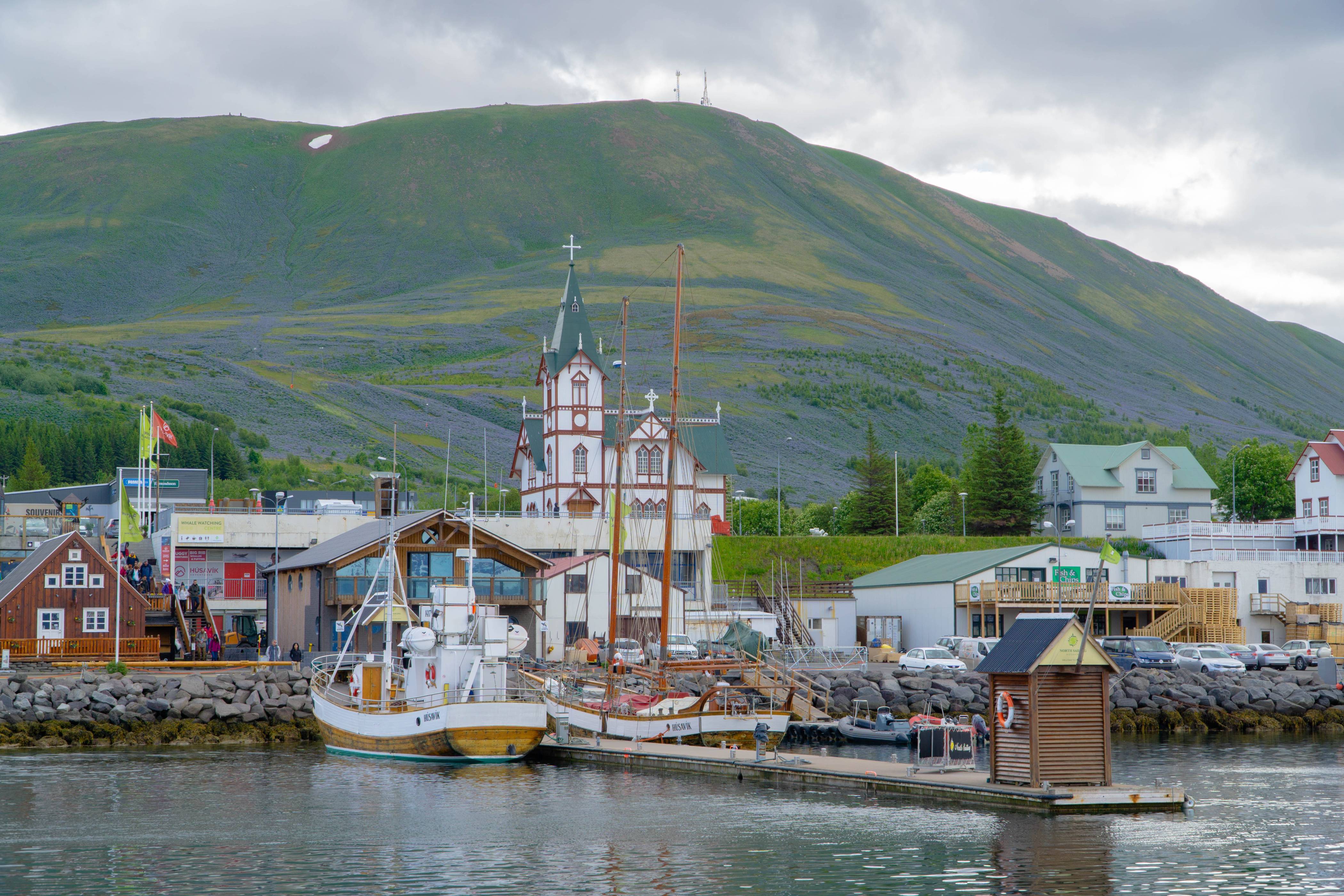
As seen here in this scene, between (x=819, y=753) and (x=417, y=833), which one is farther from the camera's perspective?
(x=819, y=753)

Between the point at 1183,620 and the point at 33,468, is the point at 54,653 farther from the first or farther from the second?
the point at 33,468

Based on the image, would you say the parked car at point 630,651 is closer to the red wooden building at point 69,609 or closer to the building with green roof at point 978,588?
the building with green roof at point 978,588

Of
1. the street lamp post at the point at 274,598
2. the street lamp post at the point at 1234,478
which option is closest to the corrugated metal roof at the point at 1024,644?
the street lamp post at the point at 274,598

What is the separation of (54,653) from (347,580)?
12.4 metres

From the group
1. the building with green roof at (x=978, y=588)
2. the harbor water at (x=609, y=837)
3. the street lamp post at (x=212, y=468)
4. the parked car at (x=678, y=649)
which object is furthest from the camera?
the street lamp post at (x=212, y=468)

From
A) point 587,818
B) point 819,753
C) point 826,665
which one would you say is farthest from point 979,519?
point 587,818

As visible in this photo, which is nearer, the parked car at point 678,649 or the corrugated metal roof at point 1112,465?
the parked car at point 678,649

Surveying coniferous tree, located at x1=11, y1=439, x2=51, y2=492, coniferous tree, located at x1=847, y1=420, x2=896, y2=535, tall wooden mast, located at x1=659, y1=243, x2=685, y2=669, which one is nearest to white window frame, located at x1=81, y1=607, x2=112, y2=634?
tall wooden mast, located at x1=659, y1=243, x2=685, y2=669

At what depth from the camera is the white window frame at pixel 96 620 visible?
6212 cm

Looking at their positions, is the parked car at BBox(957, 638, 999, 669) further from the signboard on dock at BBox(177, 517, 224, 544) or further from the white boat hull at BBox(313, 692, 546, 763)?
the signboard on dock at BBox(177, 517, 224, 544)

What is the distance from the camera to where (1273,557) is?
8519 centimetres

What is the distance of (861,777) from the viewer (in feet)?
117

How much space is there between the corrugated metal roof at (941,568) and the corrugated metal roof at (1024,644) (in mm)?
49369

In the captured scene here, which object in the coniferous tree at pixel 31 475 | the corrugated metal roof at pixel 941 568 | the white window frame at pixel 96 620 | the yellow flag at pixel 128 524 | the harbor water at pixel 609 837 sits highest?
the coniferous tree at pixel 31 475
